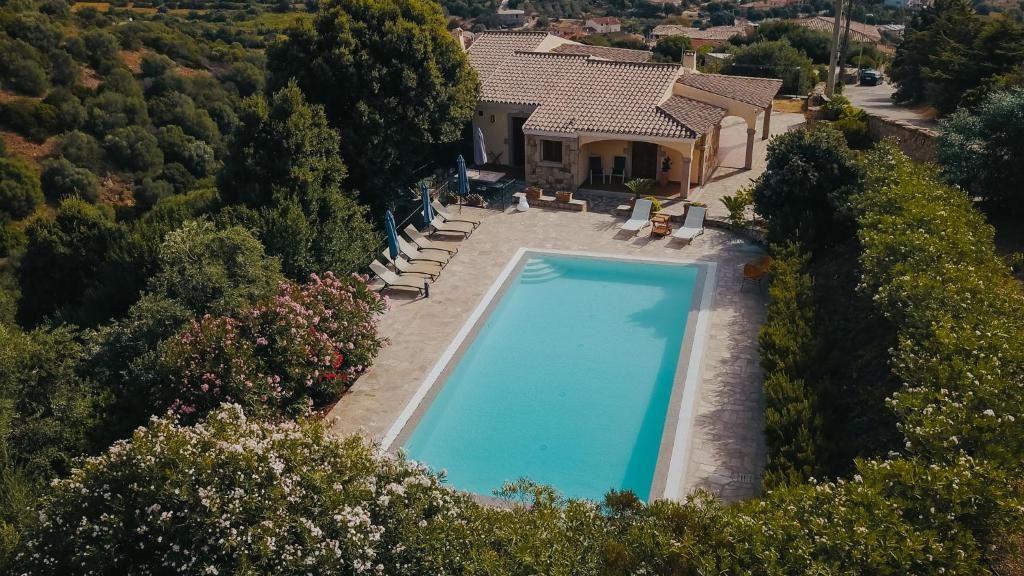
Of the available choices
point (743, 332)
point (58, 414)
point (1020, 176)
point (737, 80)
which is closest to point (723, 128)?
point (737, 80)

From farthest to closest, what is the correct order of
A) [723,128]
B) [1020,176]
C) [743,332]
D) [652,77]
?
1. [723,128]
2. [652,77]
3. [1020,176]
4. [743,332]

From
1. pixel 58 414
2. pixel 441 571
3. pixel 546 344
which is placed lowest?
pixel 546 344

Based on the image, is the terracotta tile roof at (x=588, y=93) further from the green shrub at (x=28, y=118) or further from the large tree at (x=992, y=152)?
the green shrub at (x=28, y=118)

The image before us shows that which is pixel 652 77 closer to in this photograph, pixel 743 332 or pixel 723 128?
pixel 723 128

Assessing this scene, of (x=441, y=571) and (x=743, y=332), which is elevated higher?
(x=441, y=571)

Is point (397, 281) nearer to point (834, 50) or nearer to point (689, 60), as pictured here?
point (689, 60)

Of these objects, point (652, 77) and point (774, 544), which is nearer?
point (774, 544)

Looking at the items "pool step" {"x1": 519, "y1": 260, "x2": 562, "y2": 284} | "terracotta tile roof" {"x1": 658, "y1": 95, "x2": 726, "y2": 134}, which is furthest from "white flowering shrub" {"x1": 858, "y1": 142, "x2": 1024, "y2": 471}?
"terracotta tile roof" {"x1": 658, "y1": 95, "x2": 726, "y2": 134}
